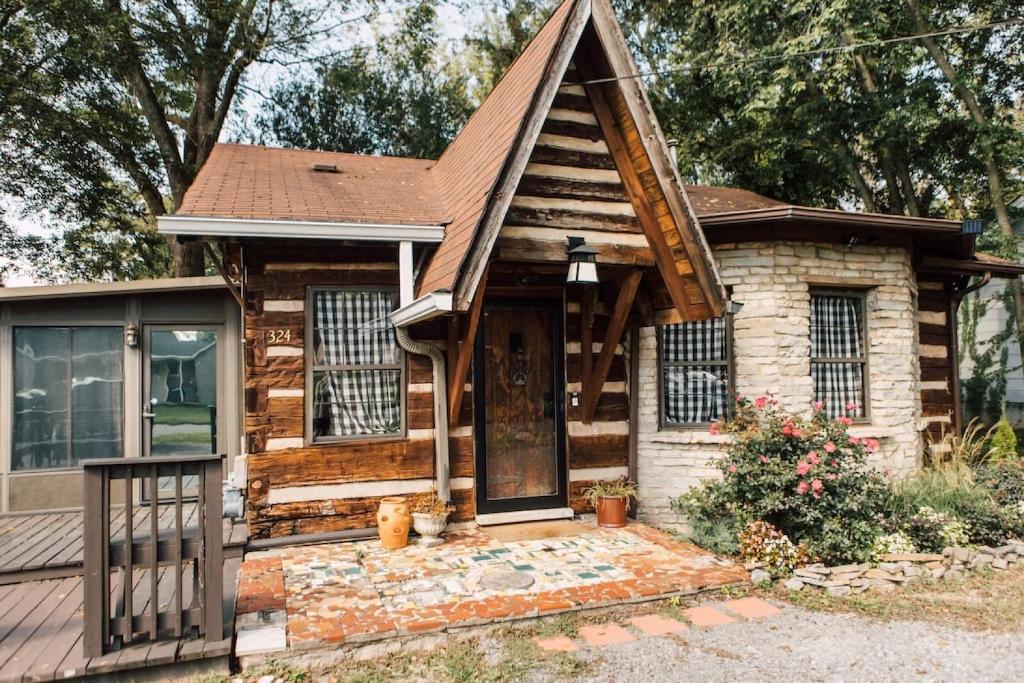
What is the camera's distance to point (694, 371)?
6.95 m

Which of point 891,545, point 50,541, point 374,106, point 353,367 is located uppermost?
point 374,106

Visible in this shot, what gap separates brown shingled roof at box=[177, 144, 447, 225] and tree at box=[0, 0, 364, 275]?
5.73m

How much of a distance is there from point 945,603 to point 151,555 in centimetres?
523

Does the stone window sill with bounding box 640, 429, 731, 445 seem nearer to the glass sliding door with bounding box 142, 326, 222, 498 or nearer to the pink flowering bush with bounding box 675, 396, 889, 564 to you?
the pink flowering bush with bounding box 675, 396, 889, 564

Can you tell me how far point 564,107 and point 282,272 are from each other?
2.91 meters

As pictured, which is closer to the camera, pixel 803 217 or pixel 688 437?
pixel 803 217

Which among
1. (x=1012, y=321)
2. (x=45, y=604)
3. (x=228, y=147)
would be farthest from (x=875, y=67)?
(x=45, y=604)

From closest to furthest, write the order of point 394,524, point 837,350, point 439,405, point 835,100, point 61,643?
1. point 61,643
2. point 394,524
3. point 439,405
4. point 837,350
5. point 835,100

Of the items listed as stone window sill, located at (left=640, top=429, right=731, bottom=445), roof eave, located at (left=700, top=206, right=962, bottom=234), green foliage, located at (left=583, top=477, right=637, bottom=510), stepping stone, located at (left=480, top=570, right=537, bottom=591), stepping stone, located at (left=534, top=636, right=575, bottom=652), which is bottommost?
stepping stone, located at (left=534, top=636, right=575, bottom=652)

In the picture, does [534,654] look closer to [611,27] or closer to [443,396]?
[443,396]

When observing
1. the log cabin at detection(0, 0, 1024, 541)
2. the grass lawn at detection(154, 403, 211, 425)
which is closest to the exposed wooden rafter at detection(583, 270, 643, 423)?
the log cabin at detection(0, 0, 1024, 541)

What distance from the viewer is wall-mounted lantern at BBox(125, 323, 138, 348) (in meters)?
7.14

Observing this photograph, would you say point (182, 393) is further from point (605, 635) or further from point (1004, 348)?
point (1004, 348)

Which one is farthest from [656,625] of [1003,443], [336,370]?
[1003,443]
